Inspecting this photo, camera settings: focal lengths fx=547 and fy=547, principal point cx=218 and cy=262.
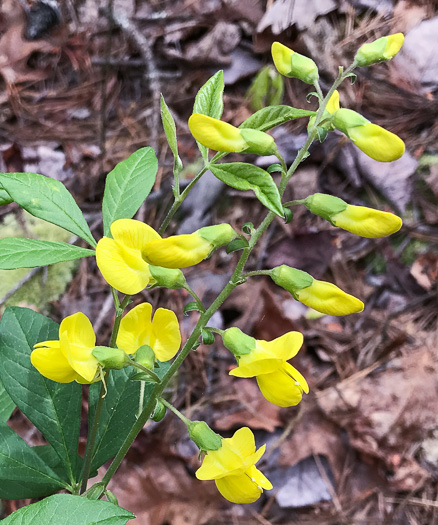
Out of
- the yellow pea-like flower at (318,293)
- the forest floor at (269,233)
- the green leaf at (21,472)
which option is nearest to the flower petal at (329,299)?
the yellow pea-like flower at (318,293)

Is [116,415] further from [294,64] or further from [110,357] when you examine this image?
[294,64]

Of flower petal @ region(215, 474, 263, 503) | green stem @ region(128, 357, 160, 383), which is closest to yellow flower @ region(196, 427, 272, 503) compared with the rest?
flower petal @ region(215, 474, 263, 503)

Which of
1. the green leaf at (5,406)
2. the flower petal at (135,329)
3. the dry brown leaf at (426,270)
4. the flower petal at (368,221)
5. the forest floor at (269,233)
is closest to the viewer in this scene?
the flower petal at (368,221)

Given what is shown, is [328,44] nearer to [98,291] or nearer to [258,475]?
[98,291]

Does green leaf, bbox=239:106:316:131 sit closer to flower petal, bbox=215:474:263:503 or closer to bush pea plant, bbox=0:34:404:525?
bush pea plant, bbox=0:34:404:525

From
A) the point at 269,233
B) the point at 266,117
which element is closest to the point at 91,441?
the point at 266,117

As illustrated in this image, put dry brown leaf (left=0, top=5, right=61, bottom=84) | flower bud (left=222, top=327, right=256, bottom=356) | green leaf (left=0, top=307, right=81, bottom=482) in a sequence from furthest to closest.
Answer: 1. dry brown leaf (left=0, top=5, right=61, bottom=84)
2. green leaf (left=0, top=307, right=81, bottom=482)
3. flower bud (left=222, top=327, right=256, bottom=356)

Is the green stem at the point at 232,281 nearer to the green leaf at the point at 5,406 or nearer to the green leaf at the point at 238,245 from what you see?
the green leaf at the point at 238,245
